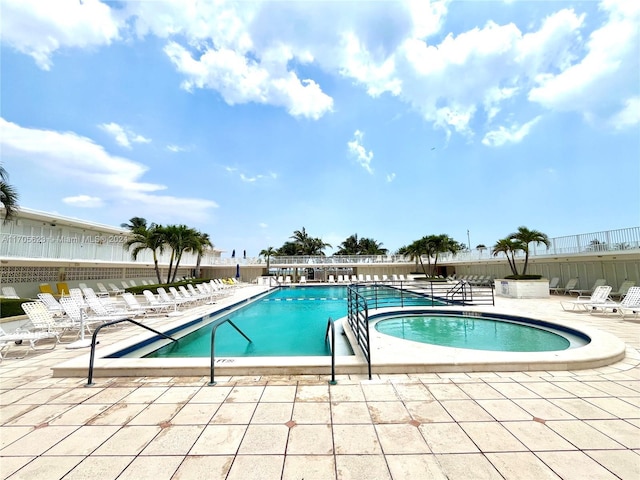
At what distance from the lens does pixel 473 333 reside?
7102mm

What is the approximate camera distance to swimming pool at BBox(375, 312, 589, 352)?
590 cm

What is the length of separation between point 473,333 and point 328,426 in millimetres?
6071

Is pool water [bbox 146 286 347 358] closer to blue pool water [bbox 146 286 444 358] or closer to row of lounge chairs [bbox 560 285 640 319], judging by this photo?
blue pool water [bbox 146 286 444 358]

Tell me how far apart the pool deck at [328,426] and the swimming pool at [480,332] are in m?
2.24

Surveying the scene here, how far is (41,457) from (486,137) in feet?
70.0

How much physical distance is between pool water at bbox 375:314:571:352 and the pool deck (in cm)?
222

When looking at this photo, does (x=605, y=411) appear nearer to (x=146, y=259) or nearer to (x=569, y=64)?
(x=569, y=64)

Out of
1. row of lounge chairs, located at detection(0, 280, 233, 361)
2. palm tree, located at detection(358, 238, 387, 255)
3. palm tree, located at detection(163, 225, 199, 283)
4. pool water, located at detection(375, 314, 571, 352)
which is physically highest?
palm tree, located at detection(358, 238, 387, 255)

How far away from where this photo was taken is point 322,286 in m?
23.7

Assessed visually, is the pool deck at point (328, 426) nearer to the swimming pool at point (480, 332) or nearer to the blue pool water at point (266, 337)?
the swimming pool at point (480, 332)

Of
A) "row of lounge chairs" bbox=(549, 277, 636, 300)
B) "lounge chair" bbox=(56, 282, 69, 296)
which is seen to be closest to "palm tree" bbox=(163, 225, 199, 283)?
"lounge chair" bbox=(56, 282, 69, 296)

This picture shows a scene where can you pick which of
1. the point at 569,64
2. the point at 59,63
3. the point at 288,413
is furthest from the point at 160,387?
the point at 569,64

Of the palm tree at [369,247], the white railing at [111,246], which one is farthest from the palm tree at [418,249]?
the palm tree at [369,247]

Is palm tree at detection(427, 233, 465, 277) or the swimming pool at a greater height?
palm tree at detection(427, 233, 465, 277)
